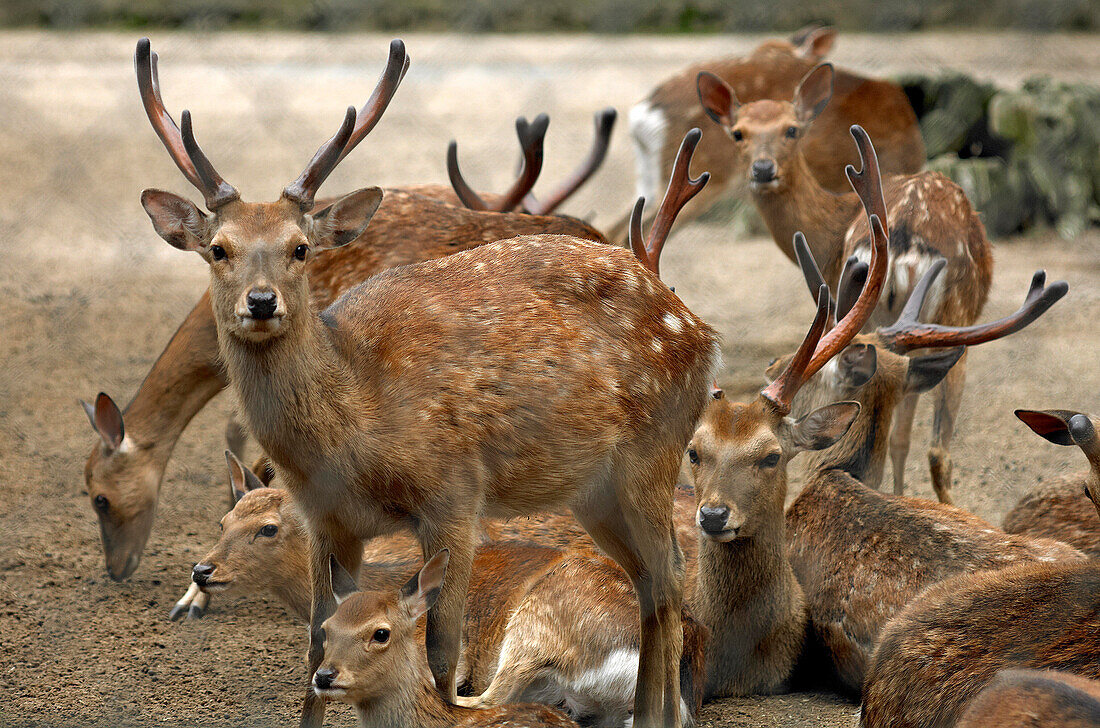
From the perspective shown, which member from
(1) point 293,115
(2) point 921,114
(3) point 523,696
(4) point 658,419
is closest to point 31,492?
(3) point 523,696

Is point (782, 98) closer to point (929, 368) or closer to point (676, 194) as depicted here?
point (929, 368)

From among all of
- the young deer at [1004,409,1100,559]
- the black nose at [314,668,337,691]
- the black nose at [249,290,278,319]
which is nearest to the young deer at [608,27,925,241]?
the young deer at [1004,409,1100,559]

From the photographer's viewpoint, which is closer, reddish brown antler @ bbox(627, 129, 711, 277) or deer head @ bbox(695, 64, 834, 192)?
reddish brown antler @ bbox(627, 129, 711, 277)

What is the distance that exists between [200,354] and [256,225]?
→ 162cm

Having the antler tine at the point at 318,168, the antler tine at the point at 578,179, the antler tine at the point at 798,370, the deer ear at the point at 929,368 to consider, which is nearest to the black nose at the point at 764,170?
the antler tine at the point at 578,179

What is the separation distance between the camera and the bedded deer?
3883mm

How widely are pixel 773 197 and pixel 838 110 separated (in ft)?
4.67

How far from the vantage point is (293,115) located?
7.98 meters

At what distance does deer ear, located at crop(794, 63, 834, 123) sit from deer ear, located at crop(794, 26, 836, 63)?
1.68 meters

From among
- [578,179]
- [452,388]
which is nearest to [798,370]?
[452,388]

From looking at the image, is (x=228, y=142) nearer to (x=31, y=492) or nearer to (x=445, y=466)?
(x=31, y=492)

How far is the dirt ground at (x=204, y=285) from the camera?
3.38 m

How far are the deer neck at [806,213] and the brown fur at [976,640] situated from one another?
2310mm

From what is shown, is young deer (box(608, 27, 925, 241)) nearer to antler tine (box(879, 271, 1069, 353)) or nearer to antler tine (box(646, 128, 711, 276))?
antler tine (box(879, 271, 1069, 353))
